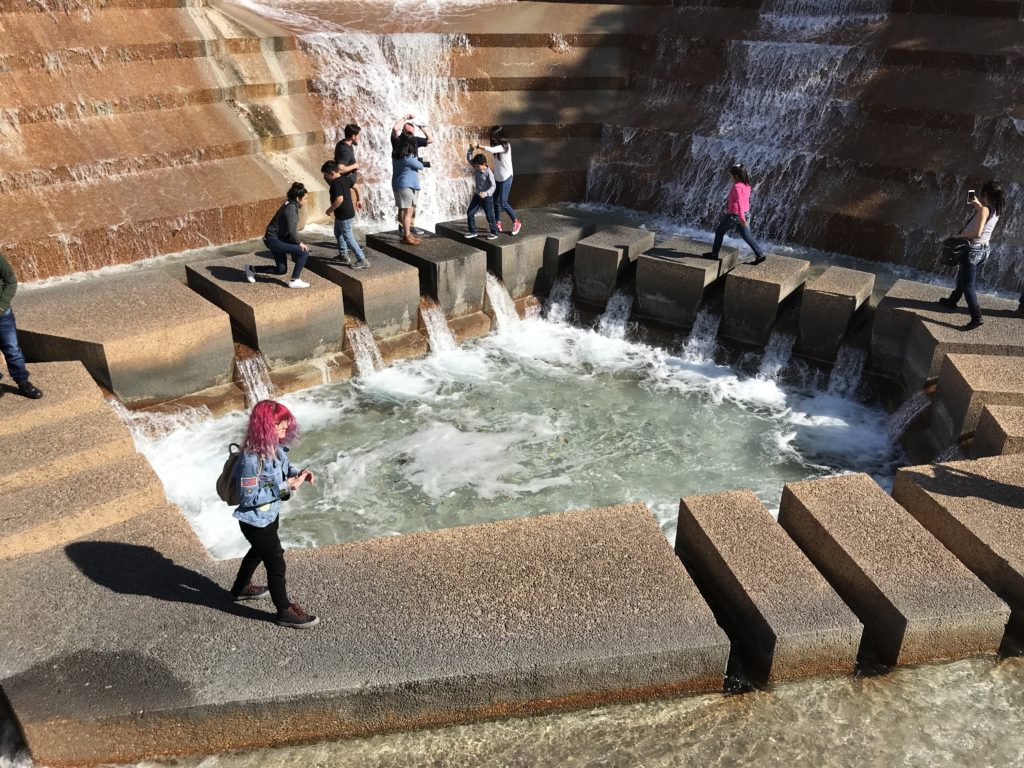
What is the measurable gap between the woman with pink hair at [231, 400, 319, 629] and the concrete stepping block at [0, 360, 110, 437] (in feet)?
11.5

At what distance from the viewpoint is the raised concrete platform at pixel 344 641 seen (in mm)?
4621

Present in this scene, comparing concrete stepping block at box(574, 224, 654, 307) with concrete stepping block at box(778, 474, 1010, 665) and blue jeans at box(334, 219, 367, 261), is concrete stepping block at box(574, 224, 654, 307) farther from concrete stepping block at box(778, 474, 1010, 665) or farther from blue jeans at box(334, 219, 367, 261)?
concrete stepping block at box(778, 474, 1010, 665)

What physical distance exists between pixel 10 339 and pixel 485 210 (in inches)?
261

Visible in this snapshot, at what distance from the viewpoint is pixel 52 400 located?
746 centimetres

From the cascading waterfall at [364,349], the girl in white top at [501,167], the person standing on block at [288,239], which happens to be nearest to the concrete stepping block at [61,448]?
the person standing on block at [288,239]

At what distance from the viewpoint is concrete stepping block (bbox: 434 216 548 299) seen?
11836mm

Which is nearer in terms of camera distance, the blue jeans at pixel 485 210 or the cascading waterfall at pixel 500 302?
the blue jeans at pixel 485 210

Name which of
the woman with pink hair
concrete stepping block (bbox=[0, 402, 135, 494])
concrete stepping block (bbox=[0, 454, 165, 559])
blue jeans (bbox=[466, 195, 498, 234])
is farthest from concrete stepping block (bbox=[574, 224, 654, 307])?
the woman with pink hair

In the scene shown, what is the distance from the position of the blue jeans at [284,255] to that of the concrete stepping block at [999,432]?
7650 mm

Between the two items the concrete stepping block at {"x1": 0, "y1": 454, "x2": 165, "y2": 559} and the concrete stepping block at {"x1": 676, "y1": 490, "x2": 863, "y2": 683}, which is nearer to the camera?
the concrete stepping block at {"x1": 676, "y1": 490, "x2": 863, "y2": 683}

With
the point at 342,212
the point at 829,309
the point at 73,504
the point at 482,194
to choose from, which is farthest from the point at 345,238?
the point at 829,309

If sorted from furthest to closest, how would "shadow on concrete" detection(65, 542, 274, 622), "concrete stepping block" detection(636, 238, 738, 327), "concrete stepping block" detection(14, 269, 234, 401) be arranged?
"concrete stepping block" detection(636, 238, 738, 327) → "concrete stepping block" detection(14, 269, 234, 401) → "shadow on concrete" detection(65, 542, 274, 622)

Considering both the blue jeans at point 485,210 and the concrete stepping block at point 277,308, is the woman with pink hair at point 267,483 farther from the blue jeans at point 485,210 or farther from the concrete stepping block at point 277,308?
the blue jeans at point 485,210

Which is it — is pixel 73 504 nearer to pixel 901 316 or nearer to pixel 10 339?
pixel 10 339
